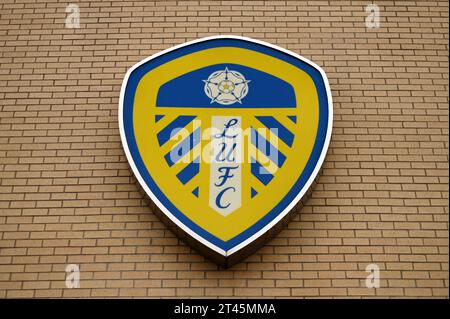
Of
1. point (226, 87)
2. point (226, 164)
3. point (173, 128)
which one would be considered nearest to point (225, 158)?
point (226, 164)

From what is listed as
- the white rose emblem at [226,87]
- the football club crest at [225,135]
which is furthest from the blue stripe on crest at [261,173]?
the white rose emblem at [226,87]

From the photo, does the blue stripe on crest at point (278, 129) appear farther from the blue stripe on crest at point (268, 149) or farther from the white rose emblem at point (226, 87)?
the white rose emblem at point (226, 87)

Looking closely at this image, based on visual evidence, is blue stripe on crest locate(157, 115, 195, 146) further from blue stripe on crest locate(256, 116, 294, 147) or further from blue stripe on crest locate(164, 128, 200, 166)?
blue stripe on crest locate(256, 116, 294, 147)

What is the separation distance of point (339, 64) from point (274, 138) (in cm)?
116

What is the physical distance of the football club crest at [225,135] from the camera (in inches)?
179
